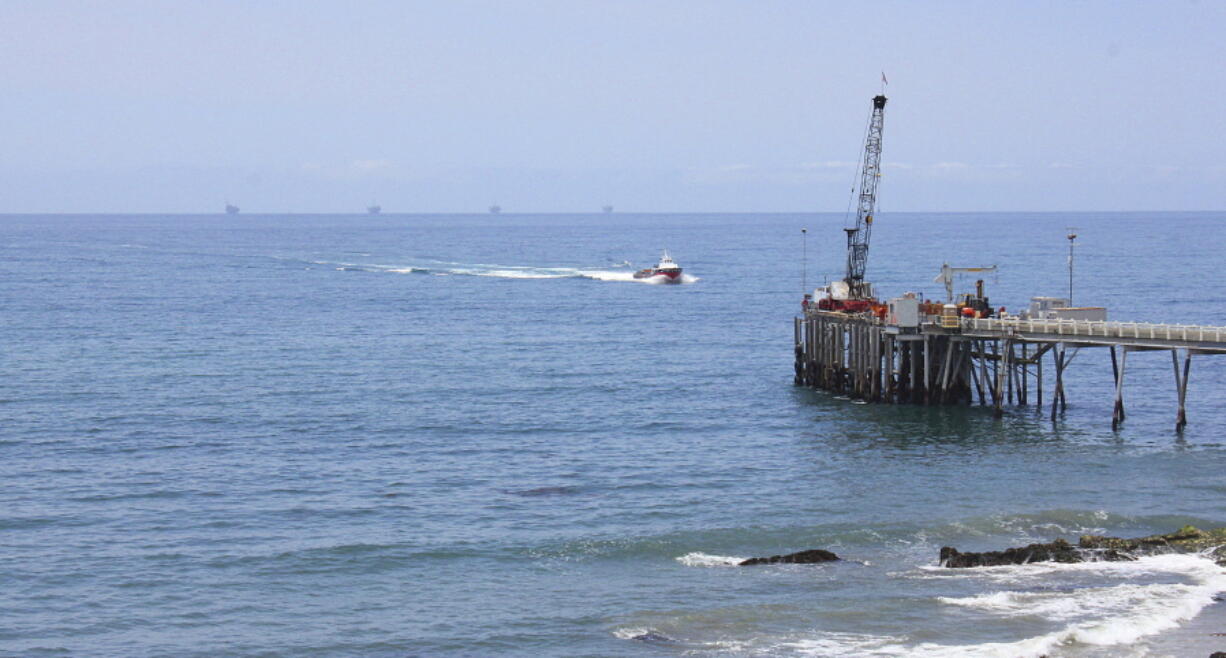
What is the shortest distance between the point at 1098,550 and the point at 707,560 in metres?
13.7

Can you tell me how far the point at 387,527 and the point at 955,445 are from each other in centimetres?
3014

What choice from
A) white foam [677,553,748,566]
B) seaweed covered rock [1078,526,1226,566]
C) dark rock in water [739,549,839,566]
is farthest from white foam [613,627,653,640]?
seaweed covered rock [1078,526,1226,566]

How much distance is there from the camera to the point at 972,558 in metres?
46.5

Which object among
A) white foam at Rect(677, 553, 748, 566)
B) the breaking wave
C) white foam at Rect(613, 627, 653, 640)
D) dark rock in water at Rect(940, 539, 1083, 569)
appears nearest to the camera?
the breaking wave

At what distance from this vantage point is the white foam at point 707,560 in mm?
47844

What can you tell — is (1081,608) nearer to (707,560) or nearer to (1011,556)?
(1011,556)

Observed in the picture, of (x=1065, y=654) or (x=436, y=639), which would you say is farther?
(x=436, y=639)

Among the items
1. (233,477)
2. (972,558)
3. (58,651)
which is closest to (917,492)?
(972,558)

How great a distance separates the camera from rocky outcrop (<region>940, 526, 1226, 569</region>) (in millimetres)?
46562

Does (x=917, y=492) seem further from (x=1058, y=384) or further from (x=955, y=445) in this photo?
(x=1058, y=384)

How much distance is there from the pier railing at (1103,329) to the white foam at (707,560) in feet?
95.5

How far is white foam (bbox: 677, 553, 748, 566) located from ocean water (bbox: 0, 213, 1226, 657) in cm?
14

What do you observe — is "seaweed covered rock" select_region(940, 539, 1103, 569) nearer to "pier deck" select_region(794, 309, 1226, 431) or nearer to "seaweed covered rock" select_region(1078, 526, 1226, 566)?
"seaweed covered rock" select_region(1078, 526, 1226, 566)

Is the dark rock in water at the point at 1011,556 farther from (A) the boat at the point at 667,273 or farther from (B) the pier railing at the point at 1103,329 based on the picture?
(A) the boat at the point at 667,273
